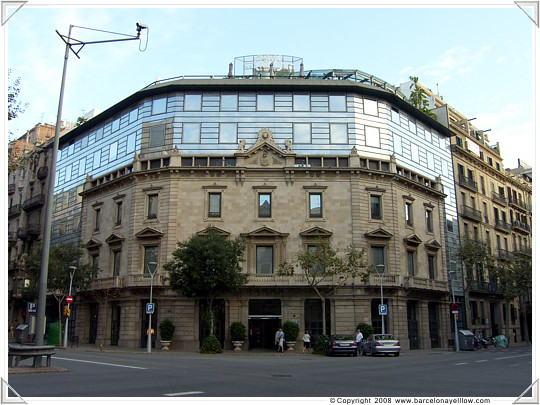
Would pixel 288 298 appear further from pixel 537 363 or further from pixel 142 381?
pixel 537 363

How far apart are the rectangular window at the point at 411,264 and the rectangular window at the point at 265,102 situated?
1718cm

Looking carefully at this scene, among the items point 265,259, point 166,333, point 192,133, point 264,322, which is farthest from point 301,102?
point 166,333

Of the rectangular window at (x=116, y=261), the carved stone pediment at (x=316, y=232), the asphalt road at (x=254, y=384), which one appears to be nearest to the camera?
the asphalt road at (x=254, y=384)

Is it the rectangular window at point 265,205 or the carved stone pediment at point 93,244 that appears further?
the carved stone pediment at point 93,244

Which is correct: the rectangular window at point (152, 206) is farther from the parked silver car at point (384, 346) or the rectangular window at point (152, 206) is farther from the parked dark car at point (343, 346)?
the parked silver car at point (384, 346)

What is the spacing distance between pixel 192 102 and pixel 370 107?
15578 millimetres

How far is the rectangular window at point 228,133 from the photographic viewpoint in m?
42.2

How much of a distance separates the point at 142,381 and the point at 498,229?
180 feet

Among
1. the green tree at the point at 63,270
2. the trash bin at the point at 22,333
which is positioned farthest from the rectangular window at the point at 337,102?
the trash bin at the point at 22,333

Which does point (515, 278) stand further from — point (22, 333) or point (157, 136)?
point (22, 333)

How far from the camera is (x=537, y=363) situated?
29.6 feet

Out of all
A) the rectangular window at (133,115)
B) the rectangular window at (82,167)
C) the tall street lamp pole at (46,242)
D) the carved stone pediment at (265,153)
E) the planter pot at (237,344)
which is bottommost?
the planter pot at (237,344)
